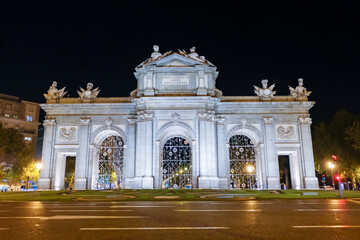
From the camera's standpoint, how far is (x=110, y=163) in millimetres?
39844

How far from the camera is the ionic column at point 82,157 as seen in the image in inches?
1475

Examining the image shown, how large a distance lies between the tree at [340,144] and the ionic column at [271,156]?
12.0 meters

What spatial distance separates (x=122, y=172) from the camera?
1604 inches

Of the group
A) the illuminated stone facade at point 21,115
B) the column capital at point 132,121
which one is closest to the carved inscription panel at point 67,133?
the column capital at point 132,121

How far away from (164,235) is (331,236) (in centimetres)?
427

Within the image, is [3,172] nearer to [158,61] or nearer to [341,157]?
[158,61]

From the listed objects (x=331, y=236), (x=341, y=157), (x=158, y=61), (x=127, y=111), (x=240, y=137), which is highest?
(x=158, y=61)

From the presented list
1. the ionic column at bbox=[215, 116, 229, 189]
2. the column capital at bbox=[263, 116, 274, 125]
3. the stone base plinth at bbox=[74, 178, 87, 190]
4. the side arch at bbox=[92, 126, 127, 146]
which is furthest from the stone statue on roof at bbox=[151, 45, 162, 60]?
the stone base plinth at bbox=[74, 178, 87, 190]

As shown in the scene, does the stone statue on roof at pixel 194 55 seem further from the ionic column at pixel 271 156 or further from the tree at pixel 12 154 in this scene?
the tree at pixel 12 154

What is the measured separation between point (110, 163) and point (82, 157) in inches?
145

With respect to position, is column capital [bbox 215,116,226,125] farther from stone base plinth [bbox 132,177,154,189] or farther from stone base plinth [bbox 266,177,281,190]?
stone base plinth [bbox 132,177,154,189]

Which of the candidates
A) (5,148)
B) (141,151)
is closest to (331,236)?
(141,151)

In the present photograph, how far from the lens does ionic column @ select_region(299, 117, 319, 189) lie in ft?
121

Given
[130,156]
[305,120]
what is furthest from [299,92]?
[130,156]
